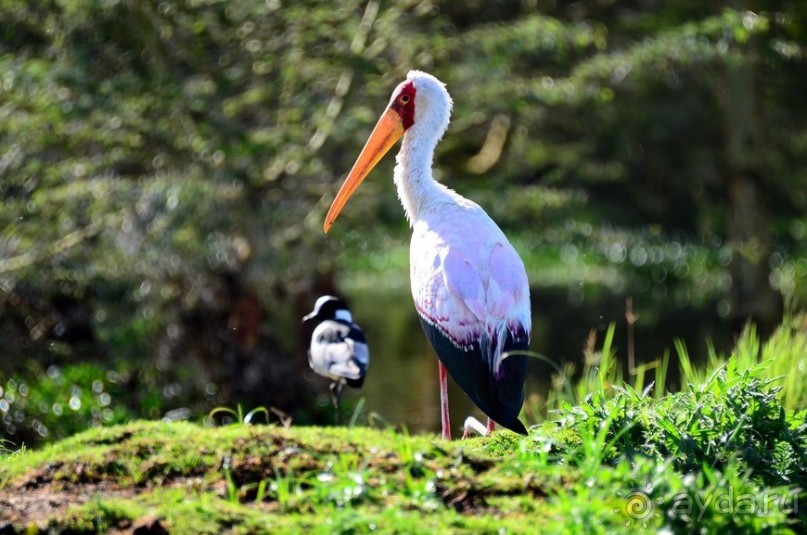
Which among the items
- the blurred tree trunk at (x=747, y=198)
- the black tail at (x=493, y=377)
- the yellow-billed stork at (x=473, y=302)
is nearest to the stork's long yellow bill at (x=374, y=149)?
the yellow-billed stork at (x=473, y=302)

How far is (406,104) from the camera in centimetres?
688

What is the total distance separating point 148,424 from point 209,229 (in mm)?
5201

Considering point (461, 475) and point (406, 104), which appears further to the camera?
point (406, 104)

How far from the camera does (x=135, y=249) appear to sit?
413 inches

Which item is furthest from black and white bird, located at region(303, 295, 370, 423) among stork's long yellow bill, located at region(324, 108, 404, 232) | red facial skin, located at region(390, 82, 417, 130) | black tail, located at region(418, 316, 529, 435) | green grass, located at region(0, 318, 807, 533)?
green grass, located at region(0, 318, 807, 533)

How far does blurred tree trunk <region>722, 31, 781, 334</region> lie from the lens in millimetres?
15453

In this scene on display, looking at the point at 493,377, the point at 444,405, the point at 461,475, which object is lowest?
the point at 444,405

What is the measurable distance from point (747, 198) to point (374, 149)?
9.75 metres

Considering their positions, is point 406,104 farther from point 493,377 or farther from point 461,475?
point 461,475

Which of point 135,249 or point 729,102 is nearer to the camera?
point 135,249

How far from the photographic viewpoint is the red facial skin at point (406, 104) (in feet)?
22.5

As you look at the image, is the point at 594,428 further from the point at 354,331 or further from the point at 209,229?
the point at 209,229

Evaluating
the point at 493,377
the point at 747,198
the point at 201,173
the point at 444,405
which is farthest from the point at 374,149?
the point at 747,198

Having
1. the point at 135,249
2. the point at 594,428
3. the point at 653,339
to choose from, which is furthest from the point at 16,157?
the point at 653,339
